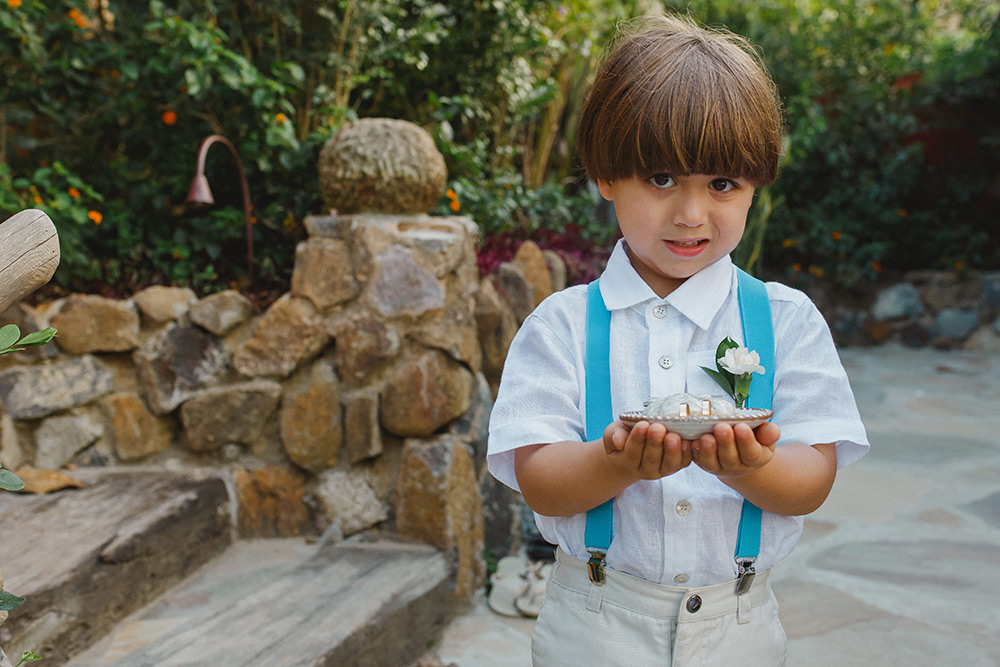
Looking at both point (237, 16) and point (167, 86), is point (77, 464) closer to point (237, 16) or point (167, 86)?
point (167, 86)

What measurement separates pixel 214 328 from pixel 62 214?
24.3 inches

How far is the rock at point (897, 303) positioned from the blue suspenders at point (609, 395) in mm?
5579

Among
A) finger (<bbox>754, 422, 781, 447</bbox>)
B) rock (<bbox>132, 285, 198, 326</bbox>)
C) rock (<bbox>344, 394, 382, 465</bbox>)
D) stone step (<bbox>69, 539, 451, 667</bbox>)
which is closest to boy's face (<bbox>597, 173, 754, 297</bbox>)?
finger (<bbox>754, 422, 781, 447</bbox>)

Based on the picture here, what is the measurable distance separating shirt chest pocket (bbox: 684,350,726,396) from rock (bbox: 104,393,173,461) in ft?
6.48

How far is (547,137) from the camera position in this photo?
468cm

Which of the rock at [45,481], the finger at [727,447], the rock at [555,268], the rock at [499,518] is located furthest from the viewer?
the rock at [555,268]

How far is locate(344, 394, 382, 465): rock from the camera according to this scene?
7.86ft

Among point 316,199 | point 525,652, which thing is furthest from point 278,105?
point 525,652

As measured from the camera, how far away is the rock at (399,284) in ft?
7.79

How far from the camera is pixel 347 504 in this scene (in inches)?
95.7

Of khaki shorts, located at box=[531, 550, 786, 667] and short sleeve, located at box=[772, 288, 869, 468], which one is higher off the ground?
short sleeve, located at box=[772, 288, 869, 468]

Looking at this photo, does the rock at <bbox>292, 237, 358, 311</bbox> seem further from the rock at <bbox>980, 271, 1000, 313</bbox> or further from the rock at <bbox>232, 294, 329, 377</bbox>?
the rock at <bbox>980, 271, 1000, 313</bbox>

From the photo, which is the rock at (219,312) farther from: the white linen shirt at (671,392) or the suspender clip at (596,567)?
the suspender clip at (596,567)

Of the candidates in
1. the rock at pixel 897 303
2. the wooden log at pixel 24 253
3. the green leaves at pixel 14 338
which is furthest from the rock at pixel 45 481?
the rock at pixel 897 303
